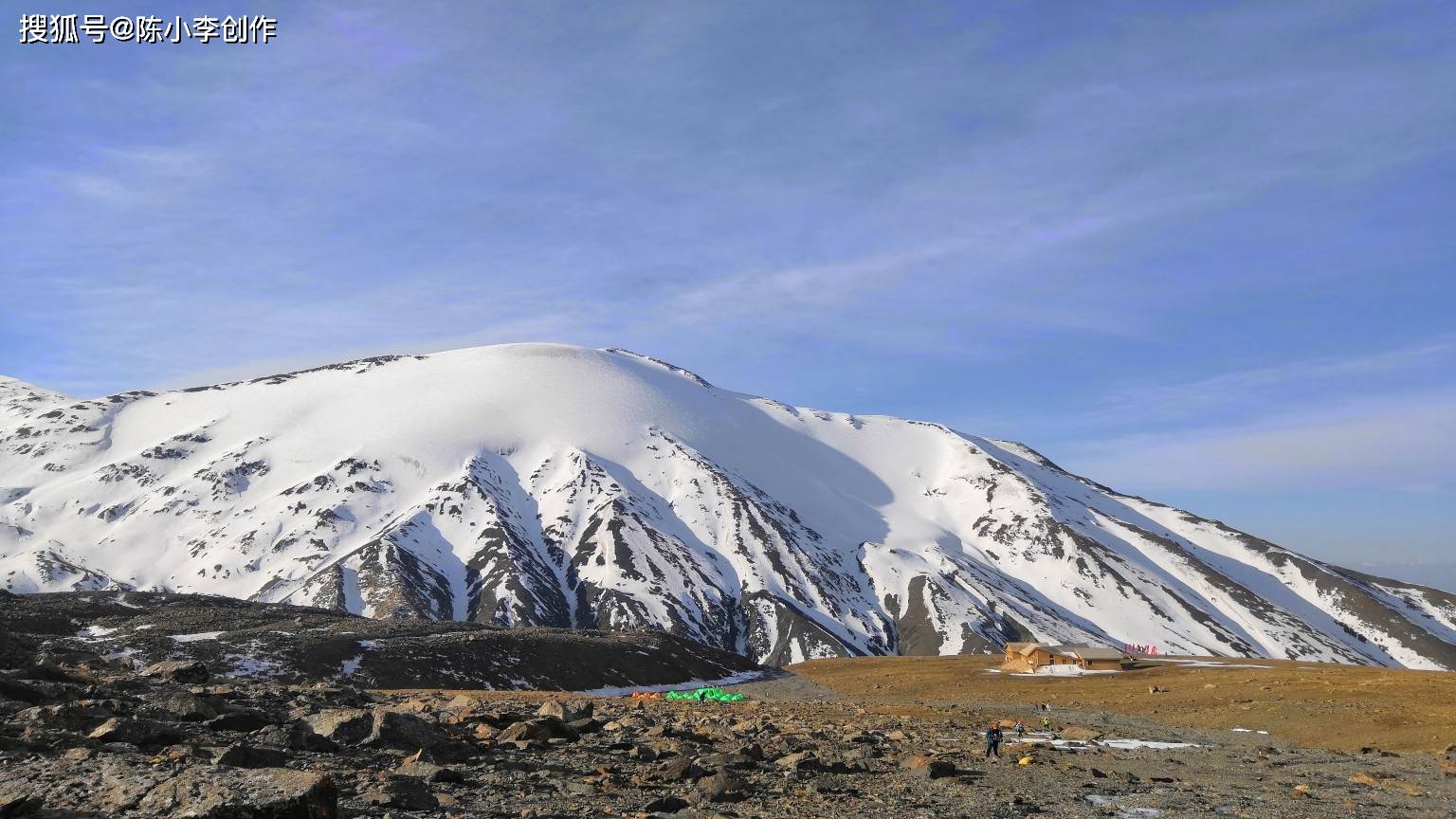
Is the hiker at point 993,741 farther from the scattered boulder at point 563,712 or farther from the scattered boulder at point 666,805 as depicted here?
the scattered boulder at point 666,805

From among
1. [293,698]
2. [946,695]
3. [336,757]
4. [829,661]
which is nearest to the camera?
[336,757]

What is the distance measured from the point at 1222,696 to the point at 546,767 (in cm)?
5575

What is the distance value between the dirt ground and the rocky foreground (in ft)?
28.2

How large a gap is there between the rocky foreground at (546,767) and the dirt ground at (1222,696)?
8607mm

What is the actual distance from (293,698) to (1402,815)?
108ft

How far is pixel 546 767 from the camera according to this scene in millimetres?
20625

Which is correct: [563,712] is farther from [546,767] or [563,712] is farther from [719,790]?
[719,790]

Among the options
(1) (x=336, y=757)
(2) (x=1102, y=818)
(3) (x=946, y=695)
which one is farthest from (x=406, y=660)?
(2) (x=1102, y=818)

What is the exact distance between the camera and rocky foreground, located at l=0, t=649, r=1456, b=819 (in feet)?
45.6

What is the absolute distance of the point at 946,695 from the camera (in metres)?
70.6

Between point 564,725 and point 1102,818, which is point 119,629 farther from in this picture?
point 1102,818

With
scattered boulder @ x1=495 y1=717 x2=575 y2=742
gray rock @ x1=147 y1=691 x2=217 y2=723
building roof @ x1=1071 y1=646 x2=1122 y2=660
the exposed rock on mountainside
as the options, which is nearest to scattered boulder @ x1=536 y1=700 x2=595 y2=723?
scattered boulder @ x1=495 y1=717 x2=575 y2=742

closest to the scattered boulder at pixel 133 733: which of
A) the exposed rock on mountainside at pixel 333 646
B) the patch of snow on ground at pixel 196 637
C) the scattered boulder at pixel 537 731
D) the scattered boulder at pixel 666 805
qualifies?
the scattered boulder at pixel 537 731

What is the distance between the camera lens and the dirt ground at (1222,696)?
139ft
